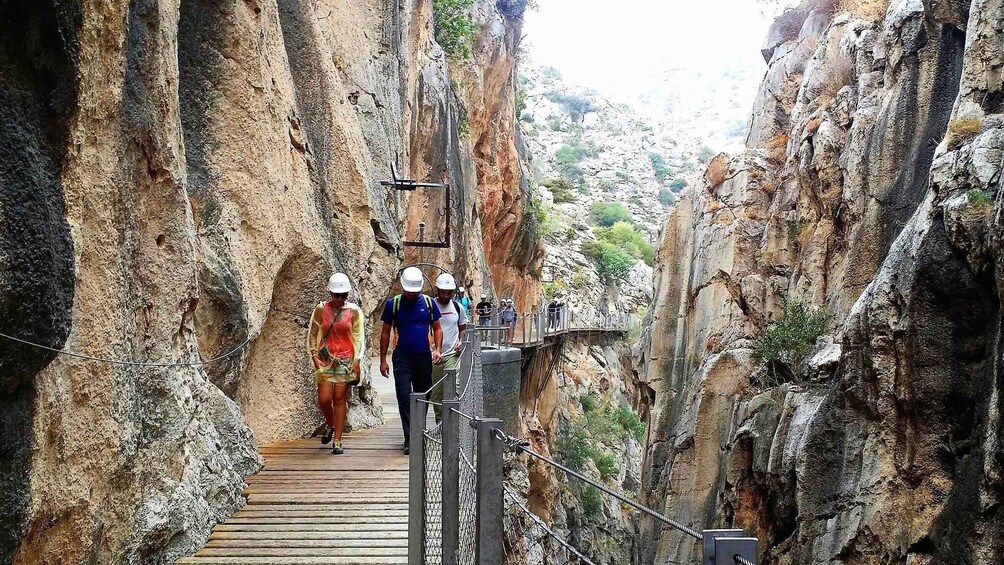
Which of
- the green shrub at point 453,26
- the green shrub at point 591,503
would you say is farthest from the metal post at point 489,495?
the green shrub at point 591,503

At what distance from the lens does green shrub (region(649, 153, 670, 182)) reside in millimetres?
92562

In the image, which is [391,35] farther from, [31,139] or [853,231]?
[31,139]

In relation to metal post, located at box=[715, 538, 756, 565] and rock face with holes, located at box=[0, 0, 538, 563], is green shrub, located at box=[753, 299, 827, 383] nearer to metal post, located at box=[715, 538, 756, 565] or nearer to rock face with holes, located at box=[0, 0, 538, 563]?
rock face with holes, located at box=[0, 0, 538, 563]

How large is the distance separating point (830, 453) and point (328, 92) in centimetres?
744

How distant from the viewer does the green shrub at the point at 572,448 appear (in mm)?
28969

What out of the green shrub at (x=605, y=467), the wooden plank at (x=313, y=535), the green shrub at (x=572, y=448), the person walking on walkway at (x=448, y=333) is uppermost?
the person walking on walkway at (x=448, y=333)

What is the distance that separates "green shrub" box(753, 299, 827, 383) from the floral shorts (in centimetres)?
841

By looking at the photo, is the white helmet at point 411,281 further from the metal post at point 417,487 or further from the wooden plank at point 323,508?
the metal post at point 417,487

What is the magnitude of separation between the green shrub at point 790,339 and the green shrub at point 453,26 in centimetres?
1355

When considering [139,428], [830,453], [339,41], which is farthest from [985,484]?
[339,41]

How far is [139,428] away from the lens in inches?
178

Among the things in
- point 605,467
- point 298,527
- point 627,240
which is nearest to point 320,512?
point 298,527

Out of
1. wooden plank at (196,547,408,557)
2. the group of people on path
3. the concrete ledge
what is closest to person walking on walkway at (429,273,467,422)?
the group of people on path

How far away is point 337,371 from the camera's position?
6.93 meters
